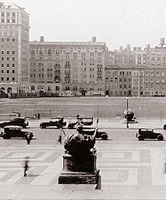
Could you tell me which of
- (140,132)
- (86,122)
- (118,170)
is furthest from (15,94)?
(118,170)

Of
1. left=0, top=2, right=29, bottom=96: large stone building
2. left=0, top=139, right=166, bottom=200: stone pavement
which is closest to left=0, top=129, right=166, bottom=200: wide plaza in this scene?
left=0, top=139, right=166, bottom=200: stone pavement

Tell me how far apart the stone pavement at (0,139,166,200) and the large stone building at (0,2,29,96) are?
145781 mm

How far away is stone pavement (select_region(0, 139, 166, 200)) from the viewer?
13.4 metres

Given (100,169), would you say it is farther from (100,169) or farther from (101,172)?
(101,172)

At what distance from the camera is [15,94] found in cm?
17200

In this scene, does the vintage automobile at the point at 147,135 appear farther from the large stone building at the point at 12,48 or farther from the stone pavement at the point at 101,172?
the large stone building at the point at 12,48

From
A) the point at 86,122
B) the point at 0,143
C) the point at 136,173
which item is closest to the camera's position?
the point at 136,173

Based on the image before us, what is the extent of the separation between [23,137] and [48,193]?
2458 cm

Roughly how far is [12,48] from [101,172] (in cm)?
16292

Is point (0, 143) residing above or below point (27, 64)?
below

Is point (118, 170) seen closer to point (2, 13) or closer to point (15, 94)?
point (15, 94)

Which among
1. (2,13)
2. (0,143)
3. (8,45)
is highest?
(2,13)

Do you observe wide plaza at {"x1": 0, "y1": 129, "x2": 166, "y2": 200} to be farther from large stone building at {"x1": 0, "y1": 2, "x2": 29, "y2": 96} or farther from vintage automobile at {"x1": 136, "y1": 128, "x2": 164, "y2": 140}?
large stone building at {"x1": 0, "y1": 2, "x2": 29, "y2": 96}

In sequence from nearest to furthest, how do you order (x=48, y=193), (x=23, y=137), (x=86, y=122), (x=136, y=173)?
1. (x=48, y=193)
2. (x=136, y=173)
3. (x=23, y=137)
4. (x=86, y=122)
